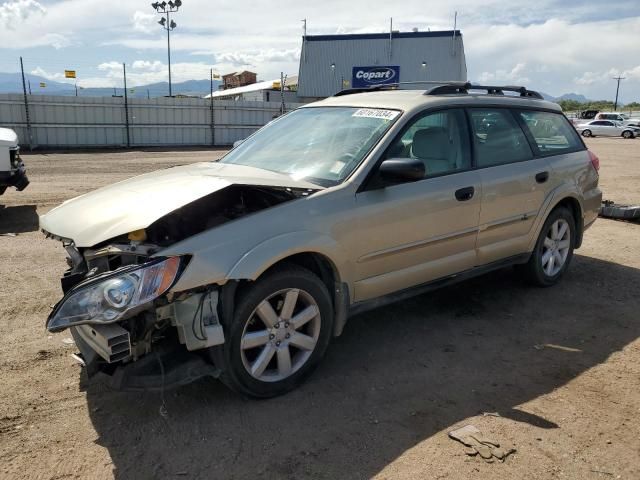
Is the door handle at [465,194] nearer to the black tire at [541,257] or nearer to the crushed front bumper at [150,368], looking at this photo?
the black tire at [541,257]

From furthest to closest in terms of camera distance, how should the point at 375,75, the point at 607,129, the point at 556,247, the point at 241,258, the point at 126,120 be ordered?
the point at 607,129
the point at 375,75
the point at 126,120
the point at 556,247
the point at 241,258

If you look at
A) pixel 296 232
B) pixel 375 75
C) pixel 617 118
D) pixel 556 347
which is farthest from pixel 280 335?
pixel 617 118

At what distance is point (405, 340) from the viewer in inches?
169

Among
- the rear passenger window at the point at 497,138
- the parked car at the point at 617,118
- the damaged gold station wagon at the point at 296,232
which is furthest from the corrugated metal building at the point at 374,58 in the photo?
the damaged gold station wagon at the point at 296,232

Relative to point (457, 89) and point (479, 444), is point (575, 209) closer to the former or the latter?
point (457, 89)

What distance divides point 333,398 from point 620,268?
14.2 ft

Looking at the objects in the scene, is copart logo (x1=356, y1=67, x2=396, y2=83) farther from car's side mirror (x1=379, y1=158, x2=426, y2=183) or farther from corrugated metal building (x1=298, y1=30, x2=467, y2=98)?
car's side mirror (x1=379, y1=158, x2=426, y2=183)

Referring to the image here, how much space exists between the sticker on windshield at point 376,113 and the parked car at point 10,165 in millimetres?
5983

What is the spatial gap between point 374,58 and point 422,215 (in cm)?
4202

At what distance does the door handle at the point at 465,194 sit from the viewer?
4.25 meters

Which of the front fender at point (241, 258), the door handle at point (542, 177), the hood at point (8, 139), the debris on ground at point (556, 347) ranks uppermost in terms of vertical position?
the hood at point (8, 139)

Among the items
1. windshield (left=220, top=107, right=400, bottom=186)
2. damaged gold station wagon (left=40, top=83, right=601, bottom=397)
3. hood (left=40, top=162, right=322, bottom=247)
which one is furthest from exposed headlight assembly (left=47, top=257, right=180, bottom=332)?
windshield (left=220, top=107, right=400, bottom=186)

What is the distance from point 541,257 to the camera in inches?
210

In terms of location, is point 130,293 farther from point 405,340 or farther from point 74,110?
point 74,110
